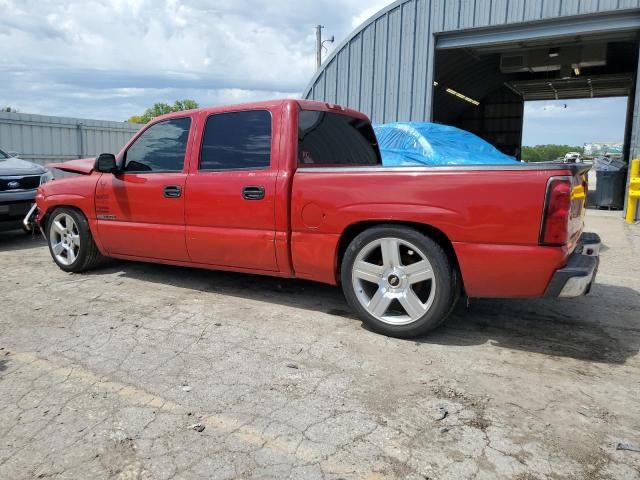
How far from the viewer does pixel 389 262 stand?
366cm

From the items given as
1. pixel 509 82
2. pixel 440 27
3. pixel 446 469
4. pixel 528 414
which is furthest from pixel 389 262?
pixel 509 82

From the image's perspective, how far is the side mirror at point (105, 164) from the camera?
4969 mm

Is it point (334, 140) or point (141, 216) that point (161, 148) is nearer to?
point (141, 216)

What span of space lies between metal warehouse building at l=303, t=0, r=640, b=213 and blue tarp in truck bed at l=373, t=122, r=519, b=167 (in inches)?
150

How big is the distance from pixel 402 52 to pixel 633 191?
614 cm

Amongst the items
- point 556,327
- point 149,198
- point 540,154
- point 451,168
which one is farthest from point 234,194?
point 540,154

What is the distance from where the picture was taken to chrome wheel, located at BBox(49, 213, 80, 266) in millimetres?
5574

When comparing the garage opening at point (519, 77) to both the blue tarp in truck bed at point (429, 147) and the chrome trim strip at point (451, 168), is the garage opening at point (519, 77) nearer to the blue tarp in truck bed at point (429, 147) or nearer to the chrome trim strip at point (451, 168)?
the blue tarp in truck bed at point (429, 147)

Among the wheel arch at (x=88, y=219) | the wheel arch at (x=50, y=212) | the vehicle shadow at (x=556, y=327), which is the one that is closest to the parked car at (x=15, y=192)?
the wheel arch at (x=50, y=212)

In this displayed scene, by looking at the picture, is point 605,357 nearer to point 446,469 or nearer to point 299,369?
point 446,469

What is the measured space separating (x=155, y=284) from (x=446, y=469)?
3.82 meters

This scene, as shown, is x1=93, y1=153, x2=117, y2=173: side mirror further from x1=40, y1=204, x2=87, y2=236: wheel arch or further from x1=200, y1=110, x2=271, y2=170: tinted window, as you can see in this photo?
x1=200, y1=110, x2=271, y2=170: tinted window

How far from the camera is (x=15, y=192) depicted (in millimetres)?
7484

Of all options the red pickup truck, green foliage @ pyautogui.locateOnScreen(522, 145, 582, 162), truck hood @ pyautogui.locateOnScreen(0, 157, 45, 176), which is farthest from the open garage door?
green foliage @ pyautogui.locateOnScreen(522, 145, 582, 162)
